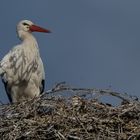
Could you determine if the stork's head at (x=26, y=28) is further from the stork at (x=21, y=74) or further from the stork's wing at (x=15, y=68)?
the stork's wing at (x=15, y=68)

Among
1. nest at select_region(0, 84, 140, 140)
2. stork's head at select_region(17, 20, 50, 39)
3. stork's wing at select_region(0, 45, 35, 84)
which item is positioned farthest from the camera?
stork's head at select_region(17, 20, 50, 39)

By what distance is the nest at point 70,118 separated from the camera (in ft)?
29.6

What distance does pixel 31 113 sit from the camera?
30.8 feet

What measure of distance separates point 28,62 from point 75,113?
2646mm

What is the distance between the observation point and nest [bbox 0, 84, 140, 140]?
9023 mm

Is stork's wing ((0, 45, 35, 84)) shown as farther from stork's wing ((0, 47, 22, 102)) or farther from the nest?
the nest

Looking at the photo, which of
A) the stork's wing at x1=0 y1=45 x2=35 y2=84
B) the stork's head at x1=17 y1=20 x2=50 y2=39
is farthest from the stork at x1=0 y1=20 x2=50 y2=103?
the stork's head at x1=17 y1=20 x2=50 y2=39

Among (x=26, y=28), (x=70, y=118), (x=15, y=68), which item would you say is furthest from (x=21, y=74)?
(x=70, y=118)

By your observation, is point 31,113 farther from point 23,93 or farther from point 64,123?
point 23,93

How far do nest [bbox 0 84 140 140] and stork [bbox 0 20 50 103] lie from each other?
1.95 m

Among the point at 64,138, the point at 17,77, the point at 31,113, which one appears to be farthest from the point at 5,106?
the point at 17,77

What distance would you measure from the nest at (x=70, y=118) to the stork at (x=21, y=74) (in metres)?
1.95

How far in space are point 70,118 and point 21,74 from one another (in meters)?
2.61

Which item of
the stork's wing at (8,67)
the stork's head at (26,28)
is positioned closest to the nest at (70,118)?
the stork's wing at (8,67)
